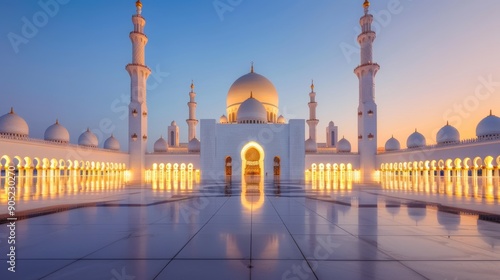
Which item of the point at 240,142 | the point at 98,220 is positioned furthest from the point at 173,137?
the point at 98,220

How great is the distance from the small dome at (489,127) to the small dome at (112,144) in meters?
38.6

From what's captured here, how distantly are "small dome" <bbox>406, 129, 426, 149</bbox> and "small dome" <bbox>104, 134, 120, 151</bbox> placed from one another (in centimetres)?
3523

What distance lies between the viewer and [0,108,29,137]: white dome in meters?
24.1

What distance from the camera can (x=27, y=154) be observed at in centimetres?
2197

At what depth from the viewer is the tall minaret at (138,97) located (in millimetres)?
30750

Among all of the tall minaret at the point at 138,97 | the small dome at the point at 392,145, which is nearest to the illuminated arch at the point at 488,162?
the small dome at the point at 392,145

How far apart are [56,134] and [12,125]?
4.84 meters

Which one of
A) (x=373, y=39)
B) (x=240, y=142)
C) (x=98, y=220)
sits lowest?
(x=98, y=220)

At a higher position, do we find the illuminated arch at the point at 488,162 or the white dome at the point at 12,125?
the white dome at the point at 12,125

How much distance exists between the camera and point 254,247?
2789 millimetres

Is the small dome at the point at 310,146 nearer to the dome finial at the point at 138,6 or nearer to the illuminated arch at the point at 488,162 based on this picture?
the illuminated arch at the point at 488,162

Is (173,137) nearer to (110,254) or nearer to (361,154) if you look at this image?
(361,154)

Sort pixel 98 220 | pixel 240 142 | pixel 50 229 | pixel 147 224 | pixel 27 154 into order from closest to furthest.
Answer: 1. pixel 50 229
2. pixel 147 224
3. pixel 98 220
4. pixel 27 154
5. pixel 240 142

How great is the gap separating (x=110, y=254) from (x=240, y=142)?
93.5 feet
